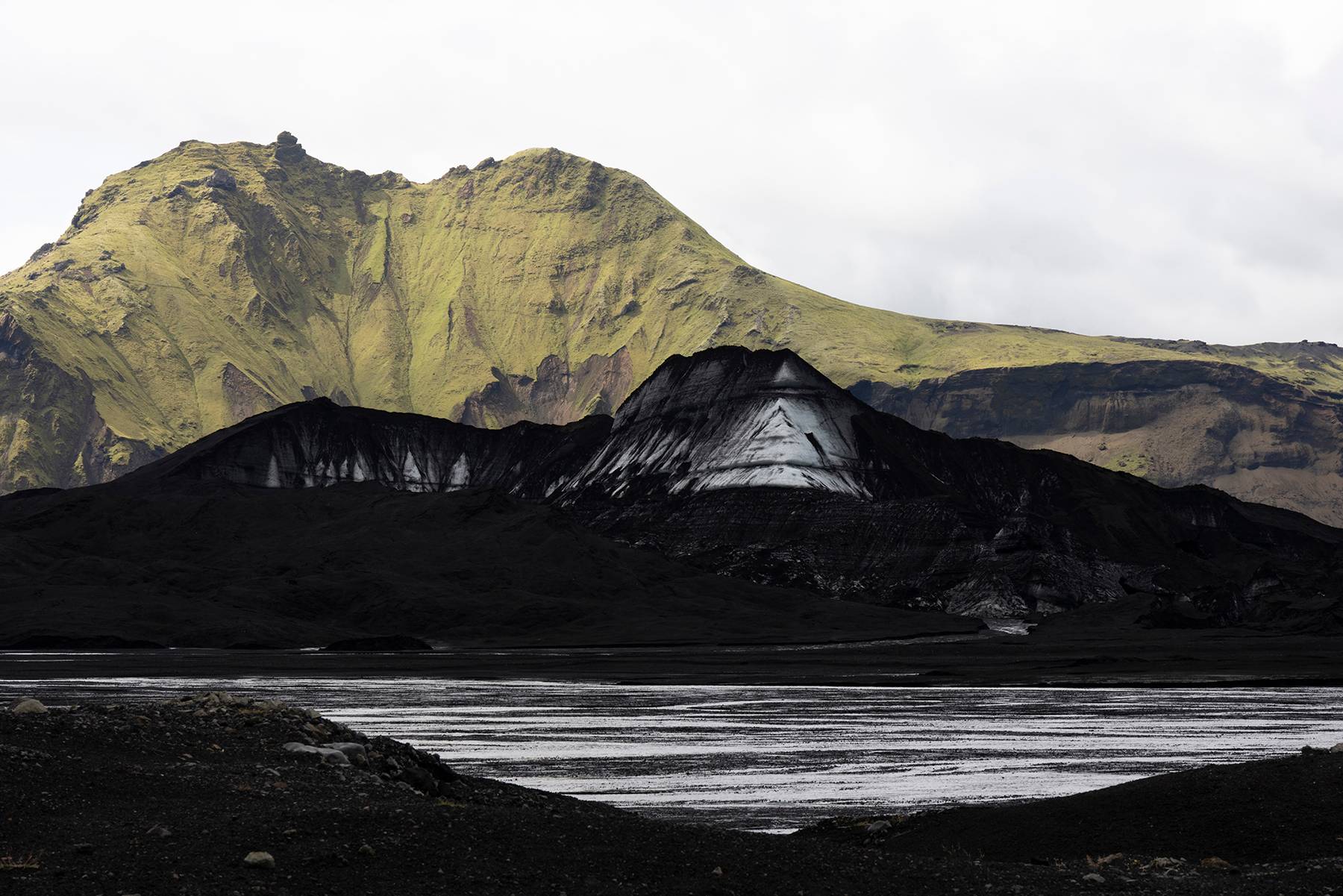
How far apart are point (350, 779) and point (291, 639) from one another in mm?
144841

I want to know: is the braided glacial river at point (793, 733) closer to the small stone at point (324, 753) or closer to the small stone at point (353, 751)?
the small stone at point (353, 751)

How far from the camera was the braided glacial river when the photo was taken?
42688mm

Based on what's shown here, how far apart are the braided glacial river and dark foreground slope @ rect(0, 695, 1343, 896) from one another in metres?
9.83

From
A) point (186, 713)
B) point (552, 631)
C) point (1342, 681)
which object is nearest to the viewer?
point (186, 713)

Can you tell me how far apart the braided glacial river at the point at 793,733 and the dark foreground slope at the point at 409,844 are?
32.3 feet

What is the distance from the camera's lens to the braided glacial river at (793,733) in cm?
4269

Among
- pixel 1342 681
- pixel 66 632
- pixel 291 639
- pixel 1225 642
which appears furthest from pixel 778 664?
pixel 66 632

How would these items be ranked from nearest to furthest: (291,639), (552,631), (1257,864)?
(1257,864)
(291,639)
(552,631)

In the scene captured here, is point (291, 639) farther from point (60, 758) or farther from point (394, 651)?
point (60, 758)

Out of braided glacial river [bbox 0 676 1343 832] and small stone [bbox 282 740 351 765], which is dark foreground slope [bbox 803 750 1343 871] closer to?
braided glacial river [bbox 0 676 1343 832]

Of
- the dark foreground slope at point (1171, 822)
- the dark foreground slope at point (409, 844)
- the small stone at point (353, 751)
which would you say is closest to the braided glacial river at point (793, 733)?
the dark foreground slope at point (1171, 822)

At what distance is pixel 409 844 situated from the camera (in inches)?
878

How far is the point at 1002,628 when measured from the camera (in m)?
192

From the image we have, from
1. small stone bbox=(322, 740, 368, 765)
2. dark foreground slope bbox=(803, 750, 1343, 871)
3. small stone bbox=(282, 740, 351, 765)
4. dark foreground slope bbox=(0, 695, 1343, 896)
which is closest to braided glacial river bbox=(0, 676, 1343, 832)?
dark foreground slope bbox=(803, 750, 1343, 871)
